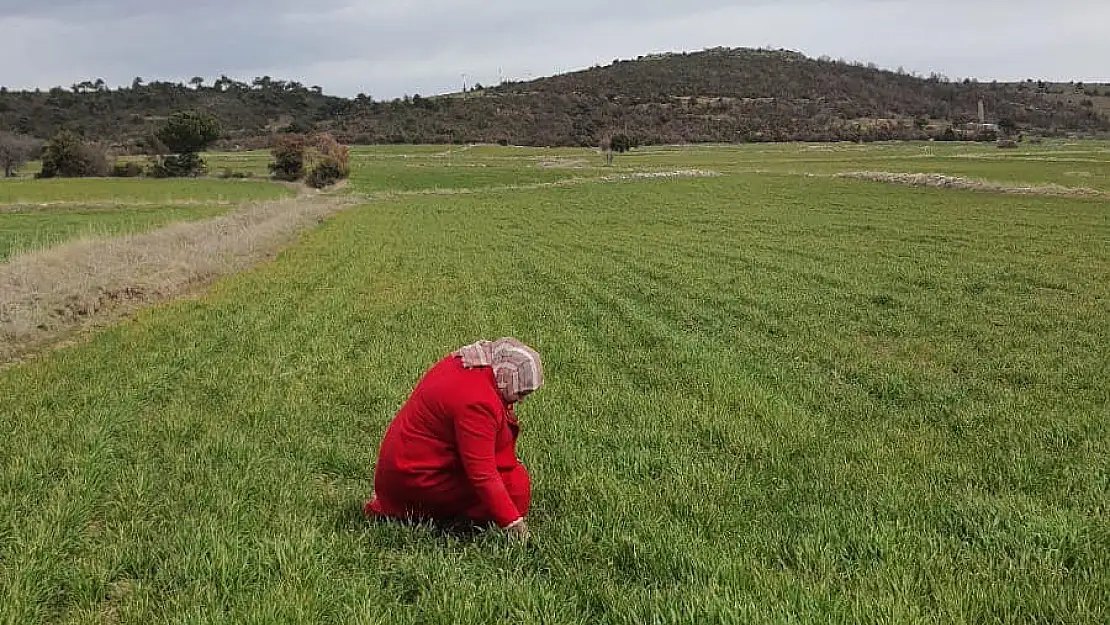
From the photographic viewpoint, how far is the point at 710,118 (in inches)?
5251

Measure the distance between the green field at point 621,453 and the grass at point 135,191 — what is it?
34014mm

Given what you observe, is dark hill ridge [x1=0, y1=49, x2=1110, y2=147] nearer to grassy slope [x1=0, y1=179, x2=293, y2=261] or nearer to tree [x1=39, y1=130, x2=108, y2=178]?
tree [x1=39, y1=130, x2=108, y2=178]

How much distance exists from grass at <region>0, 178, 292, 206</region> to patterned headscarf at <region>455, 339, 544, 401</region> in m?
45.0

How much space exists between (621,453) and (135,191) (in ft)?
169

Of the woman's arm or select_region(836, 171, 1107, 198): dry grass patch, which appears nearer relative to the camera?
the woman's arm

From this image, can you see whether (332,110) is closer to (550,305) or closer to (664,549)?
(550,305)

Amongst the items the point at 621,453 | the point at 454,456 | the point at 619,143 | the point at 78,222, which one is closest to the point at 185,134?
the point at 619,143

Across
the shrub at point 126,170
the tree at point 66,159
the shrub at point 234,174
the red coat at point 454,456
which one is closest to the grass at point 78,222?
the red coat at point 454,456

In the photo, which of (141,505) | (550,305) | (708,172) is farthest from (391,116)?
(141,505)

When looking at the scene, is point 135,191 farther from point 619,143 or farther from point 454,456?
point 619,143

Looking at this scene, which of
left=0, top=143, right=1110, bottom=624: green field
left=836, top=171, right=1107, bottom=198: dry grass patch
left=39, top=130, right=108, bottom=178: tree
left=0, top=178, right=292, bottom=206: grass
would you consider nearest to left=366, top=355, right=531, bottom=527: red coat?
left=0, top=143, right=1110, bottom=624: green field

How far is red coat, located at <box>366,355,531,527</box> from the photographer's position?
4.42 metres

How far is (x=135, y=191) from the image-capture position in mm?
50031

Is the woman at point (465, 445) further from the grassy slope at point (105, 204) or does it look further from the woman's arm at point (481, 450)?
the grassy slope at point (105, 204)
